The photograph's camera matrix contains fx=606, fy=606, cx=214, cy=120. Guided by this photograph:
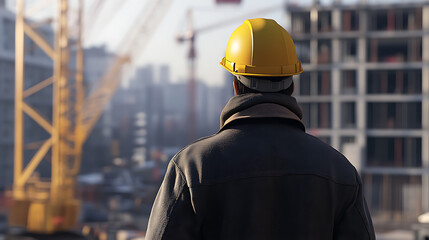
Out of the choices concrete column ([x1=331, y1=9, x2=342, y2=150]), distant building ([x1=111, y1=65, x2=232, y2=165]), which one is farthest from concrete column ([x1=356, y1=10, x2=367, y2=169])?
distant building ([x1=111, y1=65, x2=232, y2=165])

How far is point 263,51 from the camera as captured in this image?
8.66 ft

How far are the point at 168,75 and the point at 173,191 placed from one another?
167447 millimetres

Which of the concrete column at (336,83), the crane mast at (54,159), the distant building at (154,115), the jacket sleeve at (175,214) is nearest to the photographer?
the jacket sleeve at (175,214)

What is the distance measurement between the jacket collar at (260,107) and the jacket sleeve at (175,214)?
346 mm

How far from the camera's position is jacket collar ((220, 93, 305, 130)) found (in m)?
2.51

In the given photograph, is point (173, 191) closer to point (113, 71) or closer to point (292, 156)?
point (292, 156)

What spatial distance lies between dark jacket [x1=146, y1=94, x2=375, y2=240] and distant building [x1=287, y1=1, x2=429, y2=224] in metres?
45.9

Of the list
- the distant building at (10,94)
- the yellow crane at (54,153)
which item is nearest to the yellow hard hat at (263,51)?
the yellow crane at (54,153)

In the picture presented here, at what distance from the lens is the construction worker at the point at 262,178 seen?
7.83ft

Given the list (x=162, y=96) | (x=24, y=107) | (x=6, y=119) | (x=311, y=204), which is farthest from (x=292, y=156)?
(x=162, y=96)

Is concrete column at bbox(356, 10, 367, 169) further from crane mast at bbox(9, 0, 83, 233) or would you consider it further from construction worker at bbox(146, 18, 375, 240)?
construction worker at bbox(146, 18, 375, 240)

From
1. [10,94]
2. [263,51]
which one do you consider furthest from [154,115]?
[263,51]

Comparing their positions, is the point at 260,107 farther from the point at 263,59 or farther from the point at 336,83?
the point at 336,83

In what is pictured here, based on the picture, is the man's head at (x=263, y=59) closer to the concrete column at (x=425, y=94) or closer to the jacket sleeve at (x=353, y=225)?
the jacket sleeve at (x=353, y=225)
